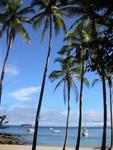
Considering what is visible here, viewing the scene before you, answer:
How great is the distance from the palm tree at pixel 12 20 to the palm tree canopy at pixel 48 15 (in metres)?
2.00

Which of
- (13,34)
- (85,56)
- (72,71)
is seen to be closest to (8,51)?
(13,34)

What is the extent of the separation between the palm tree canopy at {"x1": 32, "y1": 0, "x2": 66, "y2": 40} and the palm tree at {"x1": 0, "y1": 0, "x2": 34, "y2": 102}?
1996 mm

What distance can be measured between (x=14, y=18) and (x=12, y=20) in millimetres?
290

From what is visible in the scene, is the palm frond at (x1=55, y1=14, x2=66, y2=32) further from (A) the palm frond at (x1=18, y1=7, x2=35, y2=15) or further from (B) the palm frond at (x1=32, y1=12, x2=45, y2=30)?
(A) the palm frond at (x1=18, y1=7, x2=35, y2=15)

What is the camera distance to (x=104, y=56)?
64.3 ft

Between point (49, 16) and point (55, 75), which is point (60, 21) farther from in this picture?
point (55, 75)

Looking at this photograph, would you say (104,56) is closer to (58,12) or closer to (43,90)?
(43,90)

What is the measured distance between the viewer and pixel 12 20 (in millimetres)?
42531

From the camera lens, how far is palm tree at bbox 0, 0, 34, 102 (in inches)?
1651

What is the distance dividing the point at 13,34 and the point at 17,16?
1.86 meters

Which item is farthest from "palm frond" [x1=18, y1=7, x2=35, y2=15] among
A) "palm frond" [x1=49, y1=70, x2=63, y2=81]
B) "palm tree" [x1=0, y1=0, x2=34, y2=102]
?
"palm frond" [x1=49, y1=70, x2=63, y2=81]

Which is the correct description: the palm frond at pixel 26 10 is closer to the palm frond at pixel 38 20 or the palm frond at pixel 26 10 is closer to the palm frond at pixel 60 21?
the palm frond at pixel 38 20

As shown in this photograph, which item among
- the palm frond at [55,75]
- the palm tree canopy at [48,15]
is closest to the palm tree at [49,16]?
the palm tree canopy at [48,15]

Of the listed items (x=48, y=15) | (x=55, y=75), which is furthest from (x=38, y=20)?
(x=55, y=75)
